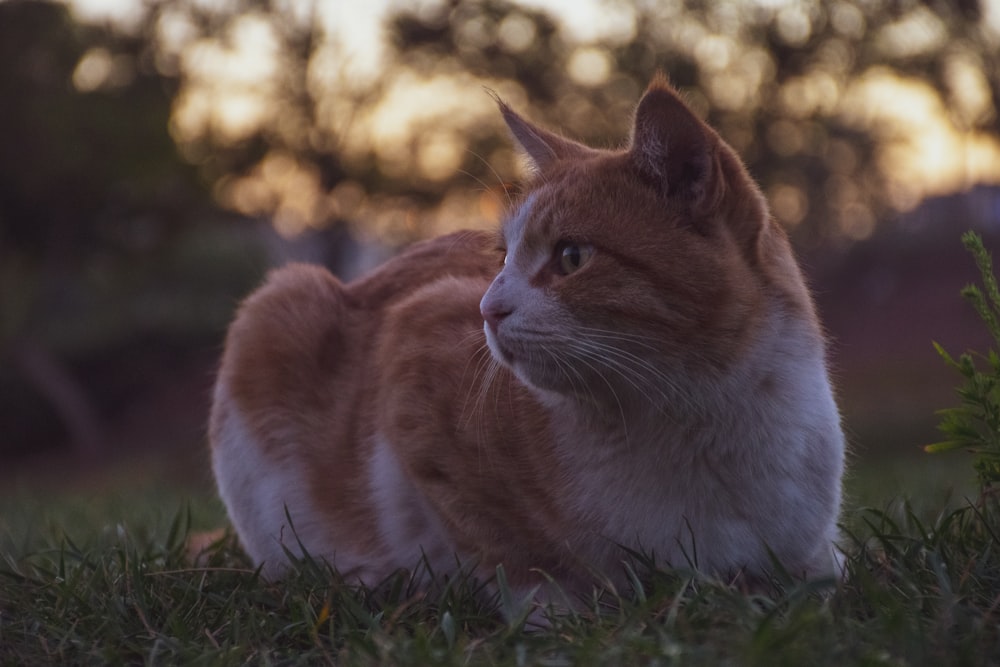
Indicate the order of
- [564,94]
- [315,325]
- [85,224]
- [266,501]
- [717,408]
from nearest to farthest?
[717,408] < [266,501] < [315,325] < [564,94] < [85,224]

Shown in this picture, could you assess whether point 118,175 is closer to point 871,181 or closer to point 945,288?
point 871,181

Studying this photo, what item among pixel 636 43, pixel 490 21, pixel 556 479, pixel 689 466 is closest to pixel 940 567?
pixel 689 466

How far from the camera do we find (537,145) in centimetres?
269

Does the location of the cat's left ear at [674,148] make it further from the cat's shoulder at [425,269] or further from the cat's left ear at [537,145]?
the cat's shoulder at [425,269]

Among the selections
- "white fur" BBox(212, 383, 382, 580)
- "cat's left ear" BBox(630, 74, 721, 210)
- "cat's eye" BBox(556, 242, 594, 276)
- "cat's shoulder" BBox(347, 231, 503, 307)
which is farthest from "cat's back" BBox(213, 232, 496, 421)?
"cat's left ear" BBox(630, 74, 721, 210)

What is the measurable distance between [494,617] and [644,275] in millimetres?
846

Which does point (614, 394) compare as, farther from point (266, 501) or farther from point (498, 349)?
point (266, 501)

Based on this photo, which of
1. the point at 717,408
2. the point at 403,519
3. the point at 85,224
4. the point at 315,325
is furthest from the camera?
the point at 85,224

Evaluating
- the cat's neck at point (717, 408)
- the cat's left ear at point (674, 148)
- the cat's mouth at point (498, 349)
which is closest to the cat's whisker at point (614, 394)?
the cat's neck at point (717, 408)

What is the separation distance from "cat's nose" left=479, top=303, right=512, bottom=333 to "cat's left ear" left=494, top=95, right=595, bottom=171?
596 millimetres

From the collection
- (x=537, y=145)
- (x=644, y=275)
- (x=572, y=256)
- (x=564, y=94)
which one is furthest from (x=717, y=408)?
(x=564, y=94)

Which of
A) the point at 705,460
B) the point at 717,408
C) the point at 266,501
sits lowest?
the point at 266,501

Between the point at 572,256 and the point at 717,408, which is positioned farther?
the point at 572,256

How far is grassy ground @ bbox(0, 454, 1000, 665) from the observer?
163cm
